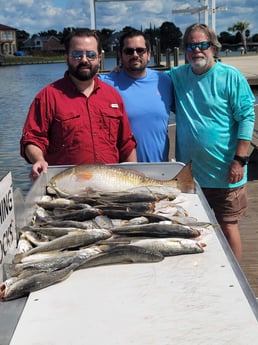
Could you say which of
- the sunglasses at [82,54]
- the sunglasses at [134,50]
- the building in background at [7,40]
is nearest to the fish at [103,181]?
the sunglasses at [82,54]

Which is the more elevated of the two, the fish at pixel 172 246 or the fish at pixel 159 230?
the fish at pixel 159 230

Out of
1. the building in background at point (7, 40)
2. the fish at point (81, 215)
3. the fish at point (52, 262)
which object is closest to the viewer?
the fish at point (52, 262)

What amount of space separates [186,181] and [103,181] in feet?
1.71

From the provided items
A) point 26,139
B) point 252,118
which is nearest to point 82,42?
point 26,139

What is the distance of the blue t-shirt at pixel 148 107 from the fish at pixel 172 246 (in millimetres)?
1889

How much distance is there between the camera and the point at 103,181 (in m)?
3.11

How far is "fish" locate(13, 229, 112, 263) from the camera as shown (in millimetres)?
2279

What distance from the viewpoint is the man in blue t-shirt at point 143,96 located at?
13.4 feet

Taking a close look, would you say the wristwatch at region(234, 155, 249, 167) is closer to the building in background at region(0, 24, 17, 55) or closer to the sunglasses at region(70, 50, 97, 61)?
the sunglasses at region(70, 50, 97, 61)

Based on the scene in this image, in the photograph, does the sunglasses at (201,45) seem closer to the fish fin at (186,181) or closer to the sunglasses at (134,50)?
the sunglasses at (134,50)

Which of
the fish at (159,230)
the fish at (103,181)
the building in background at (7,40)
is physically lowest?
the fish at (159,230)

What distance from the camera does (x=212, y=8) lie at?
35.9ft

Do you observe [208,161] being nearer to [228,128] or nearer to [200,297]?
[228,128]

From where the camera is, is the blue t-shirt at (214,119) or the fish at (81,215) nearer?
the fish at (81,215)
